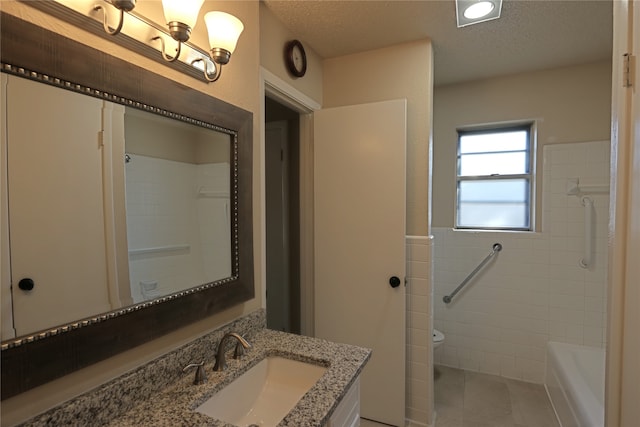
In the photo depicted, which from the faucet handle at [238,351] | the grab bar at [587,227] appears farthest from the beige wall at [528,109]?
the faucet handle at [238,351]

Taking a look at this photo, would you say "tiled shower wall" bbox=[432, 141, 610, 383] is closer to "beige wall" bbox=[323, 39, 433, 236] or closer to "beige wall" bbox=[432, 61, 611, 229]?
"beige wall" bbox=[432, 61, 611, 229]

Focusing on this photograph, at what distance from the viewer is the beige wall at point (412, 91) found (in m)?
1.96

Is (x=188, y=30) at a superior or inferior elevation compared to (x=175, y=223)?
superior

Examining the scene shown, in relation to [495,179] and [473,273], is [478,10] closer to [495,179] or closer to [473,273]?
[495,179]

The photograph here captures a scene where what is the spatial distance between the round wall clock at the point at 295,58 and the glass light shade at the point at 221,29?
0.75 metres

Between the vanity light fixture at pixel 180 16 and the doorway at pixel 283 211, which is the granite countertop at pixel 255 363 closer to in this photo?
the vanity light fixture at pixel 180 16

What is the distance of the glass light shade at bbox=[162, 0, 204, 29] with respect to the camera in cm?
89

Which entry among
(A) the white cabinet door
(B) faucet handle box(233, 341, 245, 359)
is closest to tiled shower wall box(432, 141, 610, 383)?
(B) faucet handle box(233, 341, 245, 359)

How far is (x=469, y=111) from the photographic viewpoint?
2.59 meters

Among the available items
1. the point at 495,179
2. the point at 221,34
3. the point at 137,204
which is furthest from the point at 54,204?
the point at 495,179

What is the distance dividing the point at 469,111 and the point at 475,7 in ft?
3.63

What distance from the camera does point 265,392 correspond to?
46.2 inches

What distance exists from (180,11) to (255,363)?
1193 millimetres

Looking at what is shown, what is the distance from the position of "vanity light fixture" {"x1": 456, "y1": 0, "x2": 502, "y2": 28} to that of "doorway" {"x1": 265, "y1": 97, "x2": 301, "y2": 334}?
1380 mm
